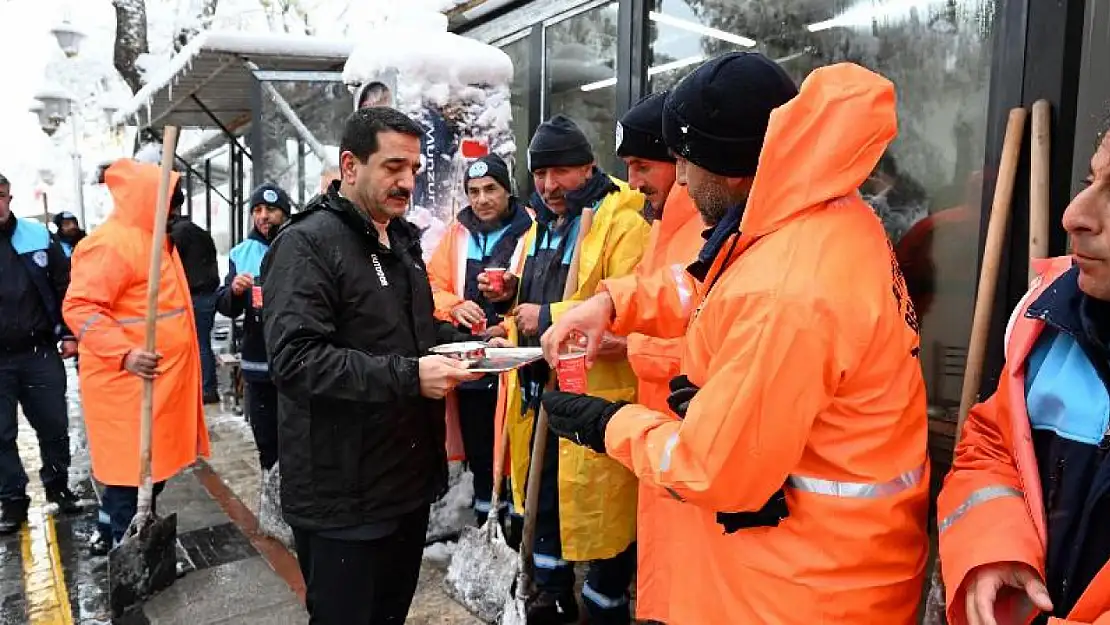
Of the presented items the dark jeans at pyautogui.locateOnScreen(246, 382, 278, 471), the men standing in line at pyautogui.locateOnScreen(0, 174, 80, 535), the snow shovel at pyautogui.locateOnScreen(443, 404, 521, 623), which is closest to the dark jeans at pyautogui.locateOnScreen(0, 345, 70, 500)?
the men standing in line at pyautogui.locateOnScreen(0, 174, 80, 535)

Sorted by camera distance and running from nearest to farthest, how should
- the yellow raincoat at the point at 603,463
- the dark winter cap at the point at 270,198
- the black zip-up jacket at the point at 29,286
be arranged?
the yellow raincoat at the point at 603,463 → the black zip-up jacket at the point at 29,286 → the dark winter cap at the point at 270,198

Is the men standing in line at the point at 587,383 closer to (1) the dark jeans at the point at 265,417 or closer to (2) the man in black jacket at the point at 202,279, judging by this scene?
(1) the dark jeans at the point at 265,417

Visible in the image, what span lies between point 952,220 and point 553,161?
5.69ft

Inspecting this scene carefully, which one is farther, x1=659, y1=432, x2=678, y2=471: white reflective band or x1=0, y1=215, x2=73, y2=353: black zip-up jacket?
x1=0, y1=215, x2=73, y2=353: black zip-up jacket

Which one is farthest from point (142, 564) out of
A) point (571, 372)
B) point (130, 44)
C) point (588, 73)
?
point (130, 44)

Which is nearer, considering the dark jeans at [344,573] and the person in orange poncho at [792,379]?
the person in orange poncho at [792,379]

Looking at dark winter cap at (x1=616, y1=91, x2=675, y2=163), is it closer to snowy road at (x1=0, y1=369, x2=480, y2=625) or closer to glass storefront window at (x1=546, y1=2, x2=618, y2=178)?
glass storefront window at (x1=546, y1=2, x2=618, y2=178)

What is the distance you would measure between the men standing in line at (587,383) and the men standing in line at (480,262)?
1.88 feet

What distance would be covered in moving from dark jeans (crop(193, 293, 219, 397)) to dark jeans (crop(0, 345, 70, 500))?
2.94 meters

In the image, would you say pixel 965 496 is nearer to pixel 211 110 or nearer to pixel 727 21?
pixel 727 21

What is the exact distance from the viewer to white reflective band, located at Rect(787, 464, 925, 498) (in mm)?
1567

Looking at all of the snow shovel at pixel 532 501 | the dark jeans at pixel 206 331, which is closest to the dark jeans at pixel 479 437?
the snow shovel at pixel 532 501

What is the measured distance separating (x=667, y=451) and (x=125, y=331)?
3727 mm

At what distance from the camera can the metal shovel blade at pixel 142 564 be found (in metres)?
3.70
